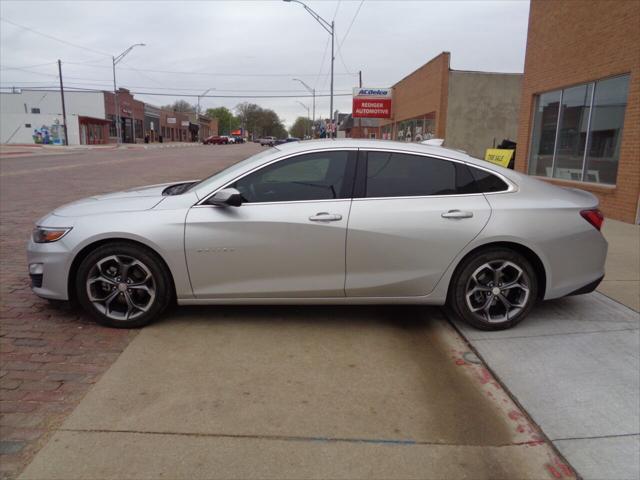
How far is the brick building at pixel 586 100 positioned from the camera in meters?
9.42

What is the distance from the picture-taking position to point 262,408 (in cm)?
320

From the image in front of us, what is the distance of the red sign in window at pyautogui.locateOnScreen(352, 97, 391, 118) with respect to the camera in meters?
32.5

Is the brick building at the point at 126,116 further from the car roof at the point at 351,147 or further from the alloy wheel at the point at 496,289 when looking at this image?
the alloy wheel at the point at 496,289

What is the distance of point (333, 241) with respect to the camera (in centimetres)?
417

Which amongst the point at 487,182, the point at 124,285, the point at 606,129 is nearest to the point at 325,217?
the point at 487,182

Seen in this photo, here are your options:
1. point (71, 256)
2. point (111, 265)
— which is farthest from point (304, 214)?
point (71, 256)

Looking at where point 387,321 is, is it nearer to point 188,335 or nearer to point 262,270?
point 262,270

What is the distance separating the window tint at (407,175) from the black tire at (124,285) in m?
1.84

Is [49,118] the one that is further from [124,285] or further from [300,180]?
[300,180]

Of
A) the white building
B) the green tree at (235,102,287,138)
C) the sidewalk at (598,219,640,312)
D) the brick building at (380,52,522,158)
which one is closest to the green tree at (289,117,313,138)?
the green tree at (235,102,287,138)

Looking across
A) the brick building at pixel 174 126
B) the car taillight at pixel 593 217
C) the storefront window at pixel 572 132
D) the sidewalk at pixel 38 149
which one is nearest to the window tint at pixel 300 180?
the car taillight at pixel 593 217

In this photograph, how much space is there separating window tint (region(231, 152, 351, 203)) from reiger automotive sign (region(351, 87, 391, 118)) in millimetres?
28970

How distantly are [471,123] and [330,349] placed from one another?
19182mm

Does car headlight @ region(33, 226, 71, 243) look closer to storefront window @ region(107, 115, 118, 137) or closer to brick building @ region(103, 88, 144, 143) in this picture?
brick building @ region(103, 88, 144, 143)
